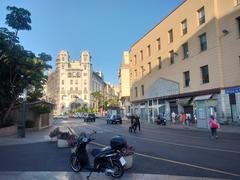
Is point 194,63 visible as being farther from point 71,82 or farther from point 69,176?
point 71,82

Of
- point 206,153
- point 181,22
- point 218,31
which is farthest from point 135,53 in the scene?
point 206,153

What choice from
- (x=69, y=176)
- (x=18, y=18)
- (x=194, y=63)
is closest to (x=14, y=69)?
(x=18, y=18)

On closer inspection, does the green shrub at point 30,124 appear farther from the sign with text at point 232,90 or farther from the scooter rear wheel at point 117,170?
the scooter rear wheel at point 117,170

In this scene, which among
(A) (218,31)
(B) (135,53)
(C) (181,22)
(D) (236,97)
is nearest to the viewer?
Result: (D) (236,97)

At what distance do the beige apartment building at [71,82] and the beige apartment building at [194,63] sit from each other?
4243 inches

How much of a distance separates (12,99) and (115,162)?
86.6 ft

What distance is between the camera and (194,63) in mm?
38656

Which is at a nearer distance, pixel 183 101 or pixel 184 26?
pixel 183 101

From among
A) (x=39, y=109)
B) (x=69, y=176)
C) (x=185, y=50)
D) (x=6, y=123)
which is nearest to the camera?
(x=69, y=176)

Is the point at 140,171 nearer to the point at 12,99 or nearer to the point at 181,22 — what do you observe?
the point at 12,99

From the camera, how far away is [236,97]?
99.8 feet

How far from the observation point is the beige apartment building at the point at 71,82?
161587mm

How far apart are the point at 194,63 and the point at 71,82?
130419 millimetres

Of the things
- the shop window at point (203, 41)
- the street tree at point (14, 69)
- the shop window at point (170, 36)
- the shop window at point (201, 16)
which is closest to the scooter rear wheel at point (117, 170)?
the street tree at point (14, 69)
